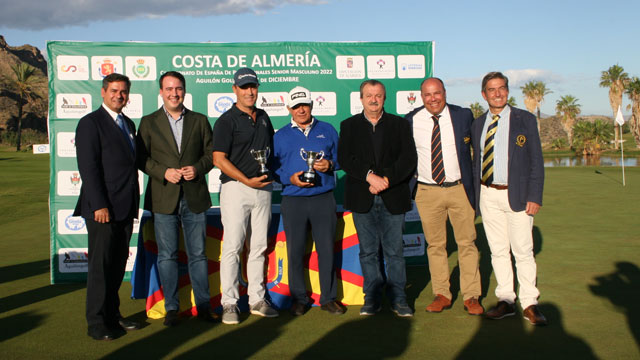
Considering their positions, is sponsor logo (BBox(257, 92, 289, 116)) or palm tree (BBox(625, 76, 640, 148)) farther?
palm tree (BBox(625, 76, 640, 148))

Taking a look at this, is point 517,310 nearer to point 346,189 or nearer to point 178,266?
point 346,189

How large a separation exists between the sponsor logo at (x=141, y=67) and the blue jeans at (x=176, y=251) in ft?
8.60

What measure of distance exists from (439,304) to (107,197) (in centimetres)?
304

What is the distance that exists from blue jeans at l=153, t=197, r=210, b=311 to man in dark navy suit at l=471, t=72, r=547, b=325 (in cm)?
254

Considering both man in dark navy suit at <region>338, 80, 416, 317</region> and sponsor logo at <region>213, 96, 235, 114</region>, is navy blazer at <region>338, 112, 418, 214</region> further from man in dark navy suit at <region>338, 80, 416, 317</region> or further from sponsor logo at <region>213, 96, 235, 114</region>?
sponsor logo at <region>213, 96, 235, 114</region>

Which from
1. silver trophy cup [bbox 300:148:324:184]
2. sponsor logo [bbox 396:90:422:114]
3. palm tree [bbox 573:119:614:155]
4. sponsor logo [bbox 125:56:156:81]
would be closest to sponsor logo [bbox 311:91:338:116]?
sponsor logo [bbox 396:90:422:114]

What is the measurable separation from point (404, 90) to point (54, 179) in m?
4.59

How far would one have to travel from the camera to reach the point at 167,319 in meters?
4.41

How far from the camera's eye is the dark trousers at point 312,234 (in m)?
4.57

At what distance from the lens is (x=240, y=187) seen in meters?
4.46

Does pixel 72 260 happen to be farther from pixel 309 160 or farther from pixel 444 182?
pixel 444 182

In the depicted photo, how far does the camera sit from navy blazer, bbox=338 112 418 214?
4.47 meters

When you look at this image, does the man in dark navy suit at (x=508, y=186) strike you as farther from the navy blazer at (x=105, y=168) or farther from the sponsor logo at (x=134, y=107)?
the sponsor logo at (x=134, y=107)

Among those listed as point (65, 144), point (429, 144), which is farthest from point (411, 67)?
point (65, 144)
